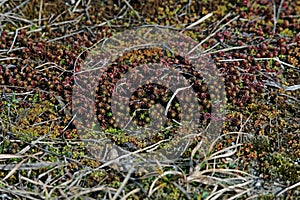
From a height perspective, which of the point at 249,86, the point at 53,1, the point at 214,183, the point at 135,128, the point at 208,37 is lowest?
the point at 214,183

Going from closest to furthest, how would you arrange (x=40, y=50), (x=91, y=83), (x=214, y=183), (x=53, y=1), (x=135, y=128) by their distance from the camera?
(x=214, y=183) → (x=135, y=128) → (x=91, y=83) → (x=40, y=50) → (x=53, y=1)

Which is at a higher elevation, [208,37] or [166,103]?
[208,37]

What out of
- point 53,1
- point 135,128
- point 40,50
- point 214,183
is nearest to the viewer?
point 214,183

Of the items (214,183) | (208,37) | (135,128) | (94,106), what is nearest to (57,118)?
(94,106)

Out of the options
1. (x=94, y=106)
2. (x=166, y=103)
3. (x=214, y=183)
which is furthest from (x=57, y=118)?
(x=214, y=183)

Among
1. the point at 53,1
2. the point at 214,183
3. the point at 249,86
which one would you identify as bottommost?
the point at 214,183

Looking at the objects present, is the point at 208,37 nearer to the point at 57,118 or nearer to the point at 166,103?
the point at 166,103

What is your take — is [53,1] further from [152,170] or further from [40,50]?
[152,170]

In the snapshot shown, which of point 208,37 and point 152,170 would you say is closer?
point 152,170

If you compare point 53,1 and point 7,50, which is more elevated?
point 53,1
